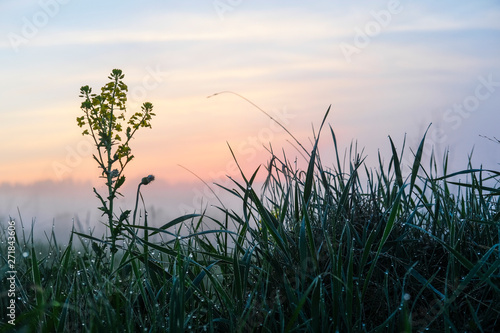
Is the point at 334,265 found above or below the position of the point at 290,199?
below

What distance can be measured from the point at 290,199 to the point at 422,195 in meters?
0.65

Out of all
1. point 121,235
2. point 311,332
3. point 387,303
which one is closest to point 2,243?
point 121,235

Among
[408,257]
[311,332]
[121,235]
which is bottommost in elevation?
[311,332]

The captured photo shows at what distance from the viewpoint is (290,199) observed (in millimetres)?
2455

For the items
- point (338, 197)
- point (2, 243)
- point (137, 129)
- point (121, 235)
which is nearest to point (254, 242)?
point (338, 197)

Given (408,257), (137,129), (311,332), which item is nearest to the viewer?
(311,332)

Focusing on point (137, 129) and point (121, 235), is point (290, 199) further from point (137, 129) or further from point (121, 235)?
point (137, 129)

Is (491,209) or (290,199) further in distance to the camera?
(491,209)

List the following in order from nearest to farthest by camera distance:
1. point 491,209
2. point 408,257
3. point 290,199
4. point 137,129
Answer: point 408,257 → point 290,199 → point 491,209 → point 137,129

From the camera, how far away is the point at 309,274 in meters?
2.06

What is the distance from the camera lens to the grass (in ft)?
6.11

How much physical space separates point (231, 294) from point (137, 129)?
134cm

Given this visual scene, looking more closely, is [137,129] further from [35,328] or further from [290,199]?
[35,328]

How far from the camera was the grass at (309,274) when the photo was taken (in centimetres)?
186
